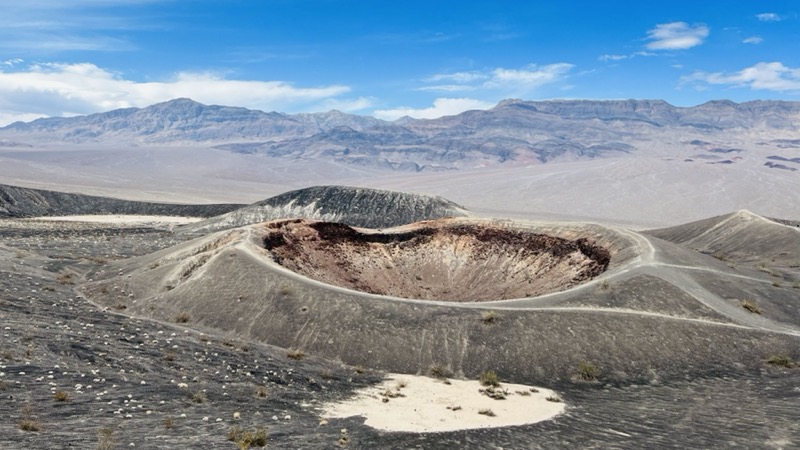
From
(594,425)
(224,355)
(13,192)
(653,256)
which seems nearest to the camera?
(594,425)

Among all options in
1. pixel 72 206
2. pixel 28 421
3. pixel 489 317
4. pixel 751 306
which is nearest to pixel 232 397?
pixel 28 421

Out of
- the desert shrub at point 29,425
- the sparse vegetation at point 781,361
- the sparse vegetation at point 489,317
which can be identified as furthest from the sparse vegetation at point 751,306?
the desert shrub at point 29,425

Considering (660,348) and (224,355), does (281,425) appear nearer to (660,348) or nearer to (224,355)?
(224,355)

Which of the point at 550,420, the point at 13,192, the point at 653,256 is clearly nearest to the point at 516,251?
the point at 653,256

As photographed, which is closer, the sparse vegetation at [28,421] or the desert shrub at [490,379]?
the sparse vegetation at [28,421]

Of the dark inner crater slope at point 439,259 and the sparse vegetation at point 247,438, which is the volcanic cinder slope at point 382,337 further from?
the sparse vegetation at point 247,438

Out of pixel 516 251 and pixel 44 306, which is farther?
pixel 516 251

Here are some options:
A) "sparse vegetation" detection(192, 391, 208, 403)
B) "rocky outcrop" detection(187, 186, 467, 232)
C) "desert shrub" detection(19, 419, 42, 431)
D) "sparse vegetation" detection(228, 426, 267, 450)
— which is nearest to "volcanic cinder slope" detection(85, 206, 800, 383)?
"sparse vegetation" detection(192, 391, 208, 403)

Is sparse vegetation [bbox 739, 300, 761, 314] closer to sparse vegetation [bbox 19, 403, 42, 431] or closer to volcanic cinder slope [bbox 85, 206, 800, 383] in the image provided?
volcanic cinder slope [bbox 85, 206, 800, 383]
